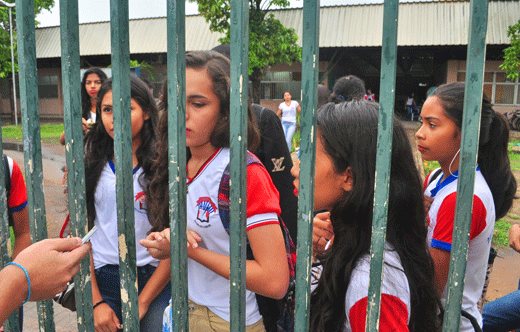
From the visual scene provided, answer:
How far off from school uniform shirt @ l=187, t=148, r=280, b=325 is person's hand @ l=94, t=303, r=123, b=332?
0.51 meters

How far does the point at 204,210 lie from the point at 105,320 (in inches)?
30.8

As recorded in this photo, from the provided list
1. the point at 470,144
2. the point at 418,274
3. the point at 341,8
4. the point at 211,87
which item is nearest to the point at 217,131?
the point at 211,87

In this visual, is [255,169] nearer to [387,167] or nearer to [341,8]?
[387,167]

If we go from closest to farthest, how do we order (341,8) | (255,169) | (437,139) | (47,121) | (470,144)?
(470,144), (255,169), (437,139), (341,8), (47,121)

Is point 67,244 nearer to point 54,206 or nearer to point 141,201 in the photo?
point 141,201

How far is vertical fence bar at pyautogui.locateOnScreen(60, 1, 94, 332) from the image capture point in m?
0.94

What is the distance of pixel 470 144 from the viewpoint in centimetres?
70

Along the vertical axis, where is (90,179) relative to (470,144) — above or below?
below

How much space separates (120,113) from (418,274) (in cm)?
91

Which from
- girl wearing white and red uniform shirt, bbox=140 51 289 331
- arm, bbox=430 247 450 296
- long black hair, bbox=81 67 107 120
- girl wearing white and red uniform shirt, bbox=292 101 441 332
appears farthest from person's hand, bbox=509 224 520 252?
long black hair, bbox=81 67 107 120

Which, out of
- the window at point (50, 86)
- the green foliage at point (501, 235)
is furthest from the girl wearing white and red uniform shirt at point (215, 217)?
the window at point (50, 86)

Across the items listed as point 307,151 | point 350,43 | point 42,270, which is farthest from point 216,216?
point 350,43

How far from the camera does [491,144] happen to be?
2000 millimetres

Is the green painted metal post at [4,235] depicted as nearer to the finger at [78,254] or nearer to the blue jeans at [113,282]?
the finger at [78,254]
